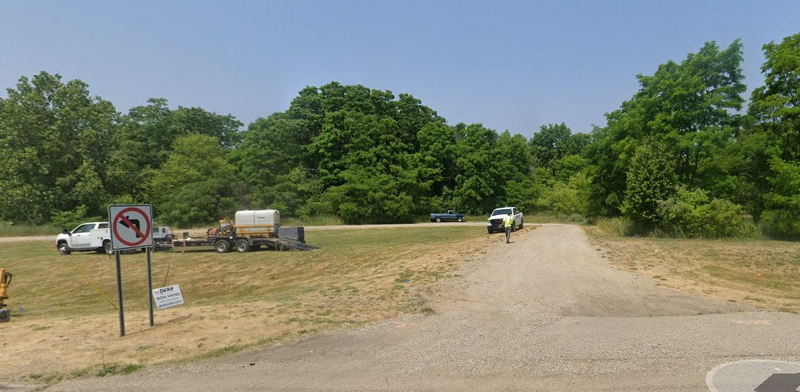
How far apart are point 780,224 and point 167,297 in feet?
96.9

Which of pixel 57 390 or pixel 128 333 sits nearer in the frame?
pixel 57 390

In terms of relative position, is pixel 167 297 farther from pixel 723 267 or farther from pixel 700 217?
pixel 700 217

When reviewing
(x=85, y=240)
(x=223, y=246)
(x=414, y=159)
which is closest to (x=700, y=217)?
(x=223, y=246)

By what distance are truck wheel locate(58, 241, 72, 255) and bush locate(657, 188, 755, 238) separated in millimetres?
35269

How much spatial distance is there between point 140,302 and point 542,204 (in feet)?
194

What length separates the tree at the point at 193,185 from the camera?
53906mm

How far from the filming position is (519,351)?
20.2 feet

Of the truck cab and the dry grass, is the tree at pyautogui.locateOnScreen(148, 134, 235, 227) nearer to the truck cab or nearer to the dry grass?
the truck cab

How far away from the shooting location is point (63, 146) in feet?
167

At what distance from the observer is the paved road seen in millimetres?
5066

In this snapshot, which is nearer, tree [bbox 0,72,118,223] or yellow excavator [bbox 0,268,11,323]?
yellow excavator [bbox 0,268,11,323]

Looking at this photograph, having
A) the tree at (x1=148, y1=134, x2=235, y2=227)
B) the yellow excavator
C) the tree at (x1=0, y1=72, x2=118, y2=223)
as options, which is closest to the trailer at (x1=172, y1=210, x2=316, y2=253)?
the yellow excavator

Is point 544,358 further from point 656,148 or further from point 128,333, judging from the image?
point 656,148

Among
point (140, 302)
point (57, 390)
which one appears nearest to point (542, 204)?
point (140, 302)
